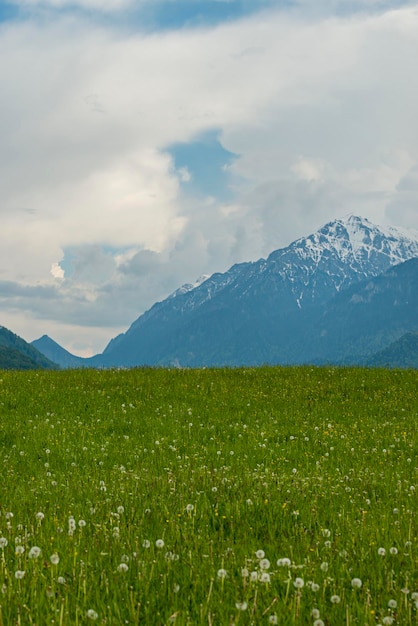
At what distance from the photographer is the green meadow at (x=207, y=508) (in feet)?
17.7

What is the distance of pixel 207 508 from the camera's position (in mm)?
8680

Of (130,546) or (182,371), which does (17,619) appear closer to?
(130,546)

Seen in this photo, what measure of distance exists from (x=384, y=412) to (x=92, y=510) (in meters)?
13.3

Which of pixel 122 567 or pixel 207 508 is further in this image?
pixel 207 508

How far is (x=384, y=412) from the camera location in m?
19.6

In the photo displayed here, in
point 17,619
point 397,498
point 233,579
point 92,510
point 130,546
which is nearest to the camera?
point 17,619

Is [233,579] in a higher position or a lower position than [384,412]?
lower

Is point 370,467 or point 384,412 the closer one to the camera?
point 370,467

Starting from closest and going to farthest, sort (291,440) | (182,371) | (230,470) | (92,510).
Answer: (92,510)
(230,470)
(291,440)
(182,371)

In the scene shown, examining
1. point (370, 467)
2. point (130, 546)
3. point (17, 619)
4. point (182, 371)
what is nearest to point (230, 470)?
point (370, 467)

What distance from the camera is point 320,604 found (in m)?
5.33

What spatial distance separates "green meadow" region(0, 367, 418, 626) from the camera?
5387mm

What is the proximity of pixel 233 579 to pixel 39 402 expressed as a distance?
52.2 feet

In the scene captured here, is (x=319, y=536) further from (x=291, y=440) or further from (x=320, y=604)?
(x=291, y=440)
